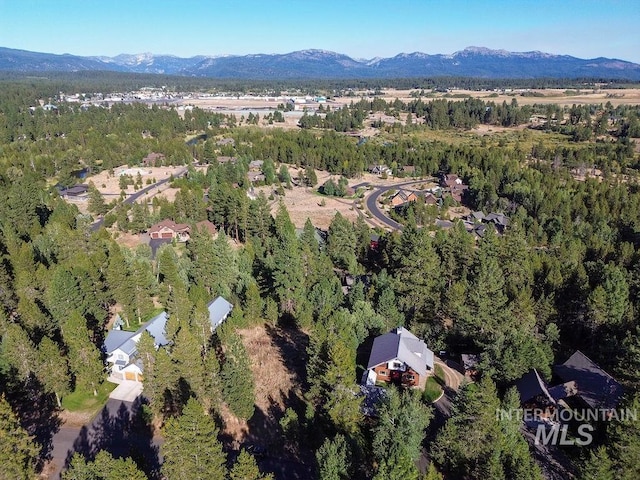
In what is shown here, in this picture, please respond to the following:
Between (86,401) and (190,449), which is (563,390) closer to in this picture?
(190,449)

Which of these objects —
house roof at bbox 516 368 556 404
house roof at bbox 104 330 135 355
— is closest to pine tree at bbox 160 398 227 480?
house roof at bbox 104 330 135 355

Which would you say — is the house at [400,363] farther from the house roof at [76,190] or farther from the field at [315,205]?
the house roof at [76,190]

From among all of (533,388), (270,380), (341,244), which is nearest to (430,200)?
(341,244)

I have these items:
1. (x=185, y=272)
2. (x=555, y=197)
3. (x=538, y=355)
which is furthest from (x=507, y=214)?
(x=185, y=272)

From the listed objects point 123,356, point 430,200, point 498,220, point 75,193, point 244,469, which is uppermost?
point 244,469

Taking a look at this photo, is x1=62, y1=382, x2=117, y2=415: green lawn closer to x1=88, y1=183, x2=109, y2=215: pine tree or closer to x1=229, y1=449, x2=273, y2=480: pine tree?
x1=229, y1=449, x2=273, y2=480: pine tree

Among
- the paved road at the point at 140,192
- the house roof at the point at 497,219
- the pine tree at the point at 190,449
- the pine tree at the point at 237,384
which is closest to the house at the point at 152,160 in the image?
the paved road at the point at 140,192

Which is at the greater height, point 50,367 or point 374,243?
point 50,367
